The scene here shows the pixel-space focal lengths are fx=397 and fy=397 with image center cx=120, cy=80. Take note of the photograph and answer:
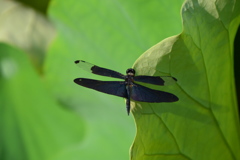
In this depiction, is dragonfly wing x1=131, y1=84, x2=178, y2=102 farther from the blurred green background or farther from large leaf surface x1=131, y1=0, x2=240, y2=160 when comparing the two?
the blurred green background

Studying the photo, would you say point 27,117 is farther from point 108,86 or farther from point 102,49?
point 108,86

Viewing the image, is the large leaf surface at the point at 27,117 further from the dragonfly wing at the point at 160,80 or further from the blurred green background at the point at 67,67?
the dragonfly wing at the point at 160,80

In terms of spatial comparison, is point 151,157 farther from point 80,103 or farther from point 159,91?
point 80,103

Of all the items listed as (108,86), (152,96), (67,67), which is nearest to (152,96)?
(152,96)

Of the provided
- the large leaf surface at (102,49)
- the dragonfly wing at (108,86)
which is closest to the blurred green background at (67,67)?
the large leaf surface at (102,49)

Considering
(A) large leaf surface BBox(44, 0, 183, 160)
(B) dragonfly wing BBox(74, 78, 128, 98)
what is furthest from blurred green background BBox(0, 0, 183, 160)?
(B) dragonfly wing BBox(74, 78, 128, 98)

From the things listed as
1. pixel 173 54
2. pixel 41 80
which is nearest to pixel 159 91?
pixel 173 54
